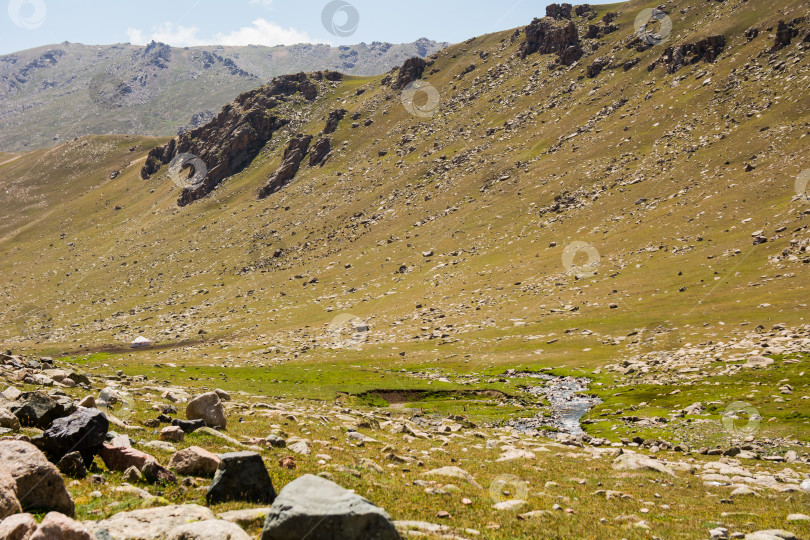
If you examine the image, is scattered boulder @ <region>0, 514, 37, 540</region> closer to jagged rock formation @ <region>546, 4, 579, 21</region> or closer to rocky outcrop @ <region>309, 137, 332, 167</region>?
rocky outcrop @ <region>309, 137, 332, 167</region>

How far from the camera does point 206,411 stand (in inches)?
840

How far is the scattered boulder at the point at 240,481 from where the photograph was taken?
11953 millimetres

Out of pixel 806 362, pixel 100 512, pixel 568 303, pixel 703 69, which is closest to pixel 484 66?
pixel 703 69

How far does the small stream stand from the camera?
38.3 metres

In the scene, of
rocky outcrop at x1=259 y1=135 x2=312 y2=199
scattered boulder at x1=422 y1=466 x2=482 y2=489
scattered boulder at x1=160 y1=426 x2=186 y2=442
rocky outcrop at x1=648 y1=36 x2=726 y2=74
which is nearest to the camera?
scattered boulder at x1=160 y1=426 x2=186 y2=442

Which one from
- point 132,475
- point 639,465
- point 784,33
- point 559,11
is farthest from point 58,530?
point 559,11

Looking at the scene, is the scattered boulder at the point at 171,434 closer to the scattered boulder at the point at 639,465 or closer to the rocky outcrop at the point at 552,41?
the scattered boulder at the point at 639,465

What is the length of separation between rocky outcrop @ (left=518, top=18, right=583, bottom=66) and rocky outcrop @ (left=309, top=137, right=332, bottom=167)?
8172 centimetres

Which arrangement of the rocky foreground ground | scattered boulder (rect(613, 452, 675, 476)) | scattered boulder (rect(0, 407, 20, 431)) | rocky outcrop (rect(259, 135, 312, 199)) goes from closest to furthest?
the rocky foreground ground < scattered boulder (rect(0, 407, 20, 431)) < scattered boulder (rect(613, 452, 675, 476)) < rocky outcrop (rect(259, 135, 312, 199))

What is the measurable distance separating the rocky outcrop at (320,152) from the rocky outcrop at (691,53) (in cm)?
11065

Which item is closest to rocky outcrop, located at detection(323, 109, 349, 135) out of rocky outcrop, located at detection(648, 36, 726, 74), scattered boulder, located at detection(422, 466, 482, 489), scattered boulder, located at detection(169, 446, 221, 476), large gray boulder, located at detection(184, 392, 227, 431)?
rocky outcrop, located at detection(648, 36, 726, 74)

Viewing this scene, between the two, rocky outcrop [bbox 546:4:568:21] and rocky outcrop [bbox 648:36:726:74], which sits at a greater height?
rocky outcrop [bbox 546:4:568:21]

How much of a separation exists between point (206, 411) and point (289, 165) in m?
170

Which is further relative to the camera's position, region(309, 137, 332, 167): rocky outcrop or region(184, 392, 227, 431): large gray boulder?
region(309, 137, 332, 167): rocky outcrop
